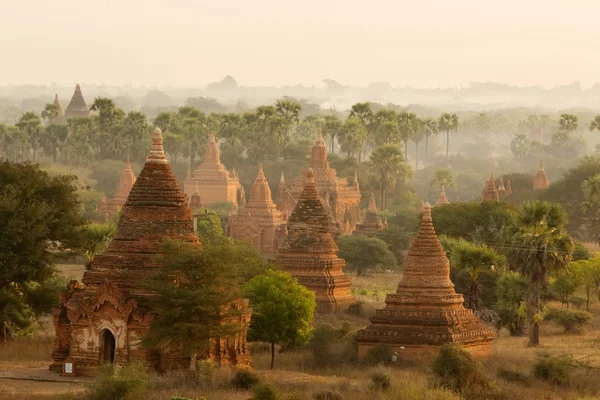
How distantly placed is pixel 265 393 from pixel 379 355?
10.1 meters

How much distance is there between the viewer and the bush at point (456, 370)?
138 feet

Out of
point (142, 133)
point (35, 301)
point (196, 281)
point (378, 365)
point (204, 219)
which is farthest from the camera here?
point (142, 133)

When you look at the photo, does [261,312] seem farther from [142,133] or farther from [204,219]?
[142,133]

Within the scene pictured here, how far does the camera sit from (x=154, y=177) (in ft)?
144

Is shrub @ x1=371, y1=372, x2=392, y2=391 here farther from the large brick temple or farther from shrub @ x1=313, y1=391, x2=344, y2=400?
the large brick temple

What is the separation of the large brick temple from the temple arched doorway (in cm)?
2

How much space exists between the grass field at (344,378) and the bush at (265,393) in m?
0.45

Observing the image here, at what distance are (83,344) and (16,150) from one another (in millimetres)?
109774

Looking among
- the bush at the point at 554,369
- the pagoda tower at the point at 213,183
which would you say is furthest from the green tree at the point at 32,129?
the bush at the point at 554,369

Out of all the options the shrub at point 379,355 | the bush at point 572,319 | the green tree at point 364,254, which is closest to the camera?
the shrub at point 379,355

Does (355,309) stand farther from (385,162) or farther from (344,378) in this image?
(385,162)

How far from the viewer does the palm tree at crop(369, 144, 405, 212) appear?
122m

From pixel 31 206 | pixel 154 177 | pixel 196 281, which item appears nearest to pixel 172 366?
pixel 196 281

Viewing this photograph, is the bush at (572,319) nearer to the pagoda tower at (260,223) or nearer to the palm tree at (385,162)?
the pagoda tower at (260,223)
